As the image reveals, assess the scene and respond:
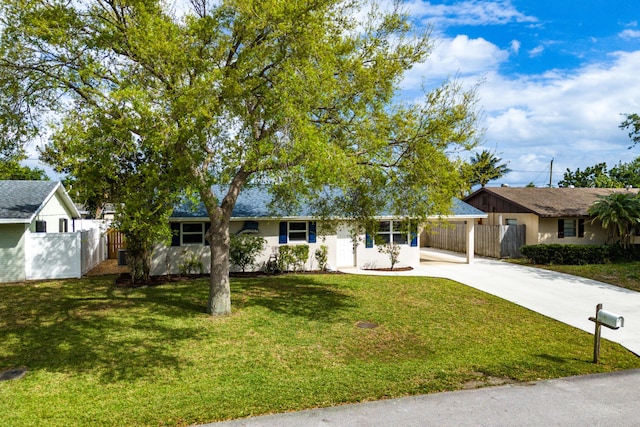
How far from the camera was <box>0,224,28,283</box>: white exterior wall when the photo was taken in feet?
48.7

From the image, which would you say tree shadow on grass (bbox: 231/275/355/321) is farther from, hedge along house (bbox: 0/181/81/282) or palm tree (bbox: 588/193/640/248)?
palm tree (bbox: 588/193/640/248)

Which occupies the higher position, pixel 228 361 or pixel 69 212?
pixel 69 212

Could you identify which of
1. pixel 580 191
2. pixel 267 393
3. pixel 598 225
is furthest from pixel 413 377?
pixel 580 191

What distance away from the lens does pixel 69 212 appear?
2131 centimetres

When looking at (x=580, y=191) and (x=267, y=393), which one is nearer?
(x=267, y=393)

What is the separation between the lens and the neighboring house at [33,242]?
1488 centimetres

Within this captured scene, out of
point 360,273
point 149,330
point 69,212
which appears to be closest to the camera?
point 149,330

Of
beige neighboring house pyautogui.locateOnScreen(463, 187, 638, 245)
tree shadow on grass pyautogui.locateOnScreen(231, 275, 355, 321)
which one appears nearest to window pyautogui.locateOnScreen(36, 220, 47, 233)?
tree shadow on grass pyautogui.locateOnScreen(231, 275, 355, 321)

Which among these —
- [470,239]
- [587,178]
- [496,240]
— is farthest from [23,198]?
[587,178]

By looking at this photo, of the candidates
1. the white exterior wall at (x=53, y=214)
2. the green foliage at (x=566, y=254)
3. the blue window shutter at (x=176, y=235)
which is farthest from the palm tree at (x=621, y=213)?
the white exterior wall at (x=53, y=214)

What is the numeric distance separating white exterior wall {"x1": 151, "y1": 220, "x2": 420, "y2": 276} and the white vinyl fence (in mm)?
2530

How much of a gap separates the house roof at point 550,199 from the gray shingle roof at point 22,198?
2316 centimetres

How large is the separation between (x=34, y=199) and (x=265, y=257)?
30.8 ft

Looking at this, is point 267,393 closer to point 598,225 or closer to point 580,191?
point 598,225
